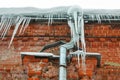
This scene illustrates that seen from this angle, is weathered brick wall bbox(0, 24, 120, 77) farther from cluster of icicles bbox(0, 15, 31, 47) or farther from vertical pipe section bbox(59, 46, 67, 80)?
vertical pipe section bbox(59, 46, 67, 80)

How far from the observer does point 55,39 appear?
7340 mm

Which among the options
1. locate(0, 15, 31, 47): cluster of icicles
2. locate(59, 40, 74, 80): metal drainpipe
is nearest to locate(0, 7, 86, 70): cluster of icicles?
locate(0, 15, 31, 47): cluster of icicles

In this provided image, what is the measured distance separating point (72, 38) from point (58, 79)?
3.58ft

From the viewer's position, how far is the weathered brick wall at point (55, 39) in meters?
7.19

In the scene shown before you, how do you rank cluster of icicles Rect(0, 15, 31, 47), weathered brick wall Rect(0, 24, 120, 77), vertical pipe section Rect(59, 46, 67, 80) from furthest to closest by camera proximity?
cluster of icicles Rect(0, 15, 31, 47) < weathered brick wall Rect(0, 24, 120, 77) < vertical pipe section Rect(59, 46, 67, 80)

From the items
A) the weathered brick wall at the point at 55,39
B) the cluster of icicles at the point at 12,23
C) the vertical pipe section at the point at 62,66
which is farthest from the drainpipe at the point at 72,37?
the cluster of icicles at the point at 12,23

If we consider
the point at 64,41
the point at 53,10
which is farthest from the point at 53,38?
the point at 53,10

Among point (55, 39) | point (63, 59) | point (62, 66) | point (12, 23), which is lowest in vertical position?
point (62, 66)

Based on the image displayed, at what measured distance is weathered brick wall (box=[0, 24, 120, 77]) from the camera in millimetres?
7191

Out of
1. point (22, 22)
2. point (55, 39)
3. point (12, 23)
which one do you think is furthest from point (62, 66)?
point (12, 23)

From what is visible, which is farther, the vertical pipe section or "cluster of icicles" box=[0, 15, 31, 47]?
"cluster of icicles" box=[0, 15, 31, 47]

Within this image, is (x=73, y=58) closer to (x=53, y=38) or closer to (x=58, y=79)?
(x=58, y=79)

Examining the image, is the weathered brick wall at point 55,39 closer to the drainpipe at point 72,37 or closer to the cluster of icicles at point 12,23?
the cluster of icicles at point 12,23

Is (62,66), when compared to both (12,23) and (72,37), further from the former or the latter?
(12,23)
